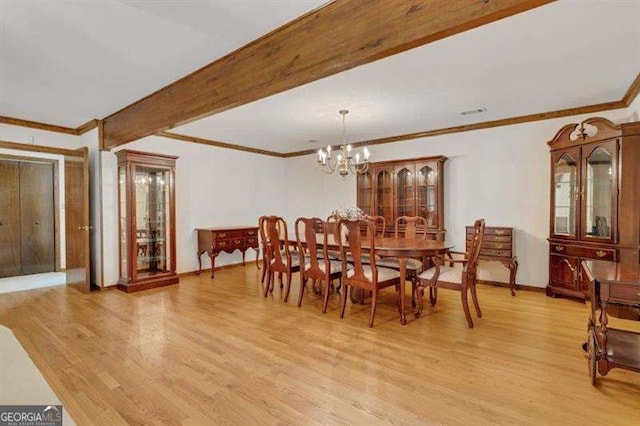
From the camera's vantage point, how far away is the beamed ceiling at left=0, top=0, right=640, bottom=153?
7.01 ft

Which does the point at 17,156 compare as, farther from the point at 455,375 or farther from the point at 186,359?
the point at 455,375

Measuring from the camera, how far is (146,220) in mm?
5027

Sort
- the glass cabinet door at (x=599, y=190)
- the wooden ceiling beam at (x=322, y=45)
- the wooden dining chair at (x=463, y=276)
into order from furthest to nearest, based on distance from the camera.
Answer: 1. the glass cabinet door at (x=599, y=190)
2. the wooden dining chair at (x=463, y=276)
3. the wooden ceiling beam at (x=322, y=45)

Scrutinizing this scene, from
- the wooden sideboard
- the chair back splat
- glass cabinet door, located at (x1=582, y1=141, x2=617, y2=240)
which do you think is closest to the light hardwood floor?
the wooden sideboard

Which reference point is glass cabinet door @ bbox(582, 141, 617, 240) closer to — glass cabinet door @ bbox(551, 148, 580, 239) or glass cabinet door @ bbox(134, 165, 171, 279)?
glass cabinet door @ bbox(551, 148, 580, 239)

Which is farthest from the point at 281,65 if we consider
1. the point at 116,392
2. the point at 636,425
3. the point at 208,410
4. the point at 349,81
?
the point at 636,425

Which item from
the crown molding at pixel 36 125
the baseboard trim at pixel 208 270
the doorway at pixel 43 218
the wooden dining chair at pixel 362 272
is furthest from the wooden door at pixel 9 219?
the wooden dining chair at pixel 362 272

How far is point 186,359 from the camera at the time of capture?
2553mm

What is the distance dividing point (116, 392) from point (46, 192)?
5.35 meters

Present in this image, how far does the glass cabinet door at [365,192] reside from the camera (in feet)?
19.4

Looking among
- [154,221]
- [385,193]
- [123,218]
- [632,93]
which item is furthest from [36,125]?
[632,93]

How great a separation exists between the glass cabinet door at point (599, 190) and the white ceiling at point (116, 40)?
Answer: 362 cm

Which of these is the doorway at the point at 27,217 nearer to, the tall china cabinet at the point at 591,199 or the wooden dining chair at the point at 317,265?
the wooden dining chair at the point at 317,265

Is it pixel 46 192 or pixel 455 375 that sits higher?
pixel 46 192
